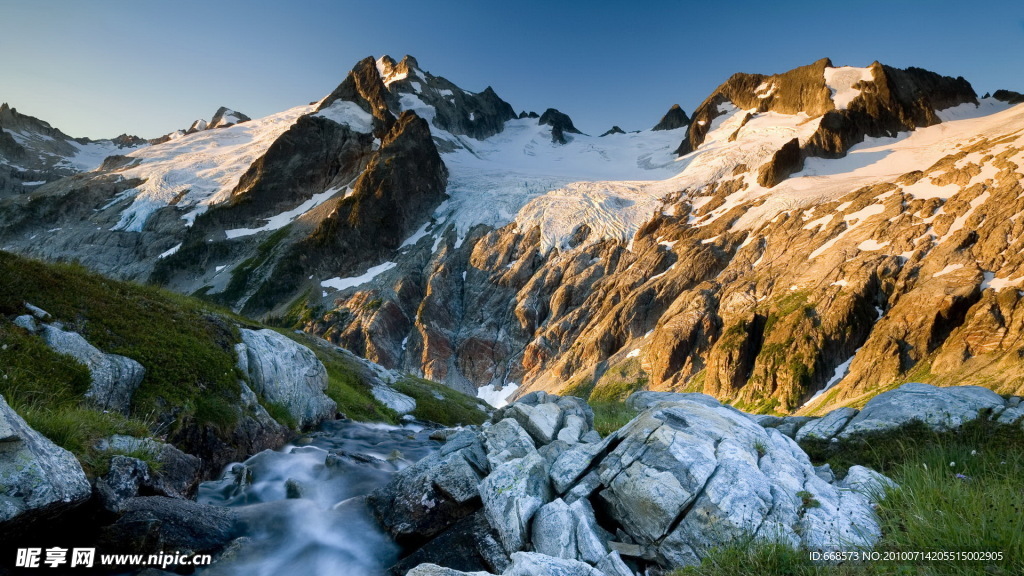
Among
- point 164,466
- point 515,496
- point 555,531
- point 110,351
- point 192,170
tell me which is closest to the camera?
point 555,531

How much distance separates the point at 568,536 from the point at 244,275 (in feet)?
426

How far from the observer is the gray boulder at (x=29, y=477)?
→ 265 inches

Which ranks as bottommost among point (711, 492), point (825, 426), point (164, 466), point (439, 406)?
point (439, 406)

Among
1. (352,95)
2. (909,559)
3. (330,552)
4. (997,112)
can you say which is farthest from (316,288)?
(997,112)

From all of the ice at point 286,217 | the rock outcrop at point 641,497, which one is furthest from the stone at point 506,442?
the ice at point 286,217

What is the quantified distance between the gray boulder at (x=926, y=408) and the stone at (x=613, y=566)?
1004cm

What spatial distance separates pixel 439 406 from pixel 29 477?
27.7 metres

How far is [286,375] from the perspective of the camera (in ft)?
69.5

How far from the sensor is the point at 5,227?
455 feet

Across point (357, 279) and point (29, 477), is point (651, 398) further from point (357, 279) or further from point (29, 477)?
point (357, 279)

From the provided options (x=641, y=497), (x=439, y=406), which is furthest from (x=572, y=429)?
(x=439, y=406)

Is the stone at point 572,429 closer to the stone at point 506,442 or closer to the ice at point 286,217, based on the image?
the stone at point 506,442

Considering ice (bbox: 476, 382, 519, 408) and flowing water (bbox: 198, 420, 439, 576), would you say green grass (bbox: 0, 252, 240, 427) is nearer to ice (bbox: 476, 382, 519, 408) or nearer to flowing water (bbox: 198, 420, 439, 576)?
flowing water (bbox: 198, 420, 439, 576)

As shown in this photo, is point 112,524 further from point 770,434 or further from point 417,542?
point 770,434
